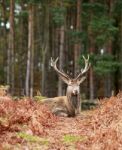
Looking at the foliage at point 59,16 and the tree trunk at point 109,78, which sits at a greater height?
the foliage at point 59,16

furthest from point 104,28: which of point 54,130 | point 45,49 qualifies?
point 54,130

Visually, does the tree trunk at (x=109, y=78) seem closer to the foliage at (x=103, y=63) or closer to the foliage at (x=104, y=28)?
the foliage at (x=104, y=28)

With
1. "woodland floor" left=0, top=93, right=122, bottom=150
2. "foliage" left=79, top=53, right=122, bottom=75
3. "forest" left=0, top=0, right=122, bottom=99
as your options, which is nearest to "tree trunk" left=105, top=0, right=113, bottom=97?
"forest" left=0, top=0, right=122, bottom=99

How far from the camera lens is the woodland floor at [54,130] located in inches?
303

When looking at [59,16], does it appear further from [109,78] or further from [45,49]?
[45,49]

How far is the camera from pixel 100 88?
123 feet

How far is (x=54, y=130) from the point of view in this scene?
31.8 ft

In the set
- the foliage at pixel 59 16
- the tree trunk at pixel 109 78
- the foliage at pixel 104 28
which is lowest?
the tree trunk at pixel 109 78

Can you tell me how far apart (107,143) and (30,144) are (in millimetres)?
1274

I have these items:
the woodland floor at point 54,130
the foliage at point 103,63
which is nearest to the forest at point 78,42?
the foliage at point 103,63

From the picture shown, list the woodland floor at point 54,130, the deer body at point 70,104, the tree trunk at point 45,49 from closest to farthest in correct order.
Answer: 1. the woodland floor at point 54,130
2. the deer body at point 70,104
3. the tree trunk at point 45,49

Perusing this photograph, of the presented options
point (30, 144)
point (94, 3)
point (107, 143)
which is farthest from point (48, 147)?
point (94, 3)

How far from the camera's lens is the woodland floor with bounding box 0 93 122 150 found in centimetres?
769

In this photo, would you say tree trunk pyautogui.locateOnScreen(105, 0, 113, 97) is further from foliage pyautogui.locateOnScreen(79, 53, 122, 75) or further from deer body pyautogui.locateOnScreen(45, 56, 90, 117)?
deer body pyautogui.locateOnScreen(45, 56, 90, 117)
